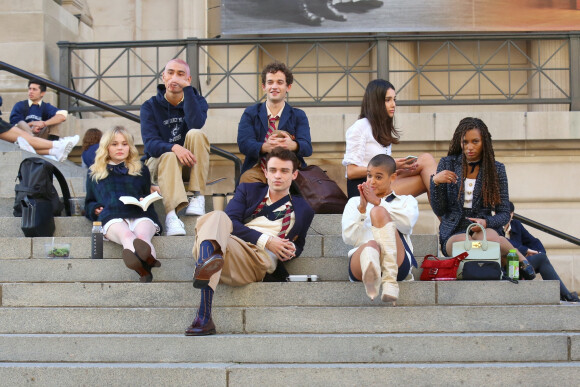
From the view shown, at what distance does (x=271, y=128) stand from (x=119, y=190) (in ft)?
5.27

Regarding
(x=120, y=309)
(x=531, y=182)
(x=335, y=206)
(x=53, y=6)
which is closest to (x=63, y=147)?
(x=53, y=6)

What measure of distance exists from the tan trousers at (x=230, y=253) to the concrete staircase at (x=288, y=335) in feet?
0.47

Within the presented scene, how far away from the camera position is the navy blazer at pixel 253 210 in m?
7.22

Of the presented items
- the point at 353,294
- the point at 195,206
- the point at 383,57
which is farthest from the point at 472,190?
the point at 383,57

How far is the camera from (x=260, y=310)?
22.0 ft

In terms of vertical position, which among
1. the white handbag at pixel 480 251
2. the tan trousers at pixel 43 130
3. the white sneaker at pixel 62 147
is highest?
the tan trousers at pixel 43 130

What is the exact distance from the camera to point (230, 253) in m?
6.78

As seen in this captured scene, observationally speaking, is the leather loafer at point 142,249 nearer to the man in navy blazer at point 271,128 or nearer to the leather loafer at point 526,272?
the man in navy blazer at point 271,128

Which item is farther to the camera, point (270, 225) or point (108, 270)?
point (108, 270)

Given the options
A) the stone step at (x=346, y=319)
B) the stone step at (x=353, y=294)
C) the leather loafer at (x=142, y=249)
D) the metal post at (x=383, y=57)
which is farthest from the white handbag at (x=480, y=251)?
the metal post at (x=383, y=57)

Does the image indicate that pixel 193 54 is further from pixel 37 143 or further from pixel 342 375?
pixel 342 375

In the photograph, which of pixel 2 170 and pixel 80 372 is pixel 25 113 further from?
pixel 80 372

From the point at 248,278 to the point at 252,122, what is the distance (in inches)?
87.8

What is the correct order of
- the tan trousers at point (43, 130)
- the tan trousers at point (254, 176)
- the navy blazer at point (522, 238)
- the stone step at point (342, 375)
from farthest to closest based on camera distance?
the tan trousers at point (43, 130), the navy blazer at point (522, 238), the tan trousers at point (254, 176), the stone step at point (342, 375)
